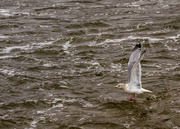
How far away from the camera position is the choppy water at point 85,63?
1027 centimetres

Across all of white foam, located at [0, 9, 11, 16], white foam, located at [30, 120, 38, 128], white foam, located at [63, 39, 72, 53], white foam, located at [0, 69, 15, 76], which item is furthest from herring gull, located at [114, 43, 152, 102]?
white foam, located at [0, 9, 11, 16]

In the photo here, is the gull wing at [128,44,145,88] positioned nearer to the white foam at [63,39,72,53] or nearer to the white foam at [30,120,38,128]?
the white foam at [30,120,38,128]

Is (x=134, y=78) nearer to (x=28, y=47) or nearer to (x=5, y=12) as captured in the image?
(x=28, y=47)

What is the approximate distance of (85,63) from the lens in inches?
587

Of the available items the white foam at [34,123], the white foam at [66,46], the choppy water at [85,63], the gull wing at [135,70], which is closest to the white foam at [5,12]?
the choppy water at [85,63]

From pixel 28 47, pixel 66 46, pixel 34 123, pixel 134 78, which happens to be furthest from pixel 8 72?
pixel 134 78

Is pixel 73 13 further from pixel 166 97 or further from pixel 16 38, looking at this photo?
pixel 166 97

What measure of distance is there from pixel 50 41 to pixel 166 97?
8398 millimetres

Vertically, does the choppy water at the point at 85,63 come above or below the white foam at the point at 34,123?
above

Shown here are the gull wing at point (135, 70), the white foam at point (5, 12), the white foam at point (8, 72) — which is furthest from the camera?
the white foam at point (5, 12)

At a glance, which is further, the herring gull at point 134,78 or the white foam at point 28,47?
the white foam at point 28,47

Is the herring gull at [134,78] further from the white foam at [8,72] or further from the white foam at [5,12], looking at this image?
the white foam at [5,12]

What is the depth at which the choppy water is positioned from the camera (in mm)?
10273

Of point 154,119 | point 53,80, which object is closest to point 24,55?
point 53,80
